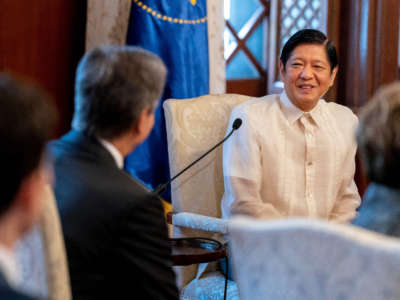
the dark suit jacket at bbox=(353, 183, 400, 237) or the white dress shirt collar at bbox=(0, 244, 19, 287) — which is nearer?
the white dress shirt collar at bbox=(0, 244, 19, 287)

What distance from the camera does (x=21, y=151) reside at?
73cm

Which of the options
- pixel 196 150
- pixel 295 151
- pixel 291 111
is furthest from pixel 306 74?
pixel 196 150

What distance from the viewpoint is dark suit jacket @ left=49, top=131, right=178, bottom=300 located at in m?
1.18

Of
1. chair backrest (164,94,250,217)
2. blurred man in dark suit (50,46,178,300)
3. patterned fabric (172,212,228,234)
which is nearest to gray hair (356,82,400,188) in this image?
blurred man in dark suit (50,46,178,300)

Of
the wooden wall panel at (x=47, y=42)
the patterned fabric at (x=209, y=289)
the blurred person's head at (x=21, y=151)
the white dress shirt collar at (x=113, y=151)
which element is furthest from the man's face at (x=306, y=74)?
the blurred person's head at (x=21, y=151)

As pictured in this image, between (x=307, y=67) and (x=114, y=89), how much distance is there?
3.96 feet

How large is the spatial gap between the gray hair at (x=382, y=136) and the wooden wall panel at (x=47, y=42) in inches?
70.2

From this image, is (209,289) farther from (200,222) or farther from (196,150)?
(196,150)

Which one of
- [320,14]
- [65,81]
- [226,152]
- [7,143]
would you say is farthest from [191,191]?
[320,14]

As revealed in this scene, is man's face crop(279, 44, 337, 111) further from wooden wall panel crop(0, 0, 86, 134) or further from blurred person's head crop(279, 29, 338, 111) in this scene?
wooden wall panel crop(0, 0, 86, 134)

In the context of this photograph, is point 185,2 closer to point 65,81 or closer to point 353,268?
point 65,81

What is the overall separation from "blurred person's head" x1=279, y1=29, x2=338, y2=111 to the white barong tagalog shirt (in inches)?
2.0

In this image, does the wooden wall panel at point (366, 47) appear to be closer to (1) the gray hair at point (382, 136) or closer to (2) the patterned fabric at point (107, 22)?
(2) the patterned fabric at point (107, 22)

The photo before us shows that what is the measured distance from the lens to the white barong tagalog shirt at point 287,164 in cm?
220
